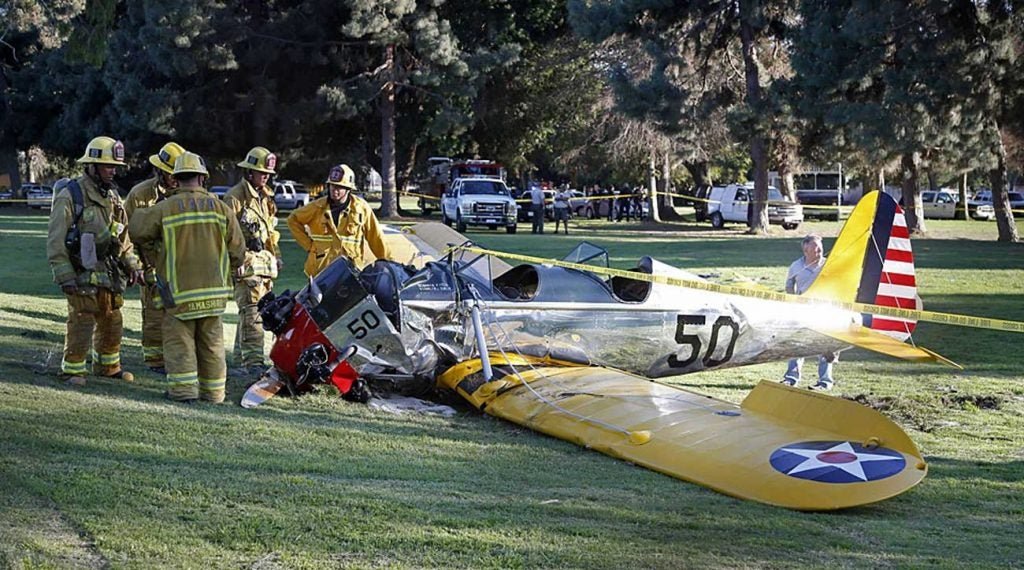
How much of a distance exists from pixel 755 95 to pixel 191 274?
35.6 m

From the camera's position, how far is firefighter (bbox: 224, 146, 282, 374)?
1025 cm

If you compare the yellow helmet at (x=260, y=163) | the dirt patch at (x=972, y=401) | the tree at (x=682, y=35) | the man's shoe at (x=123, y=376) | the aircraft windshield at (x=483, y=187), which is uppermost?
the tree at (x=682, y=35)

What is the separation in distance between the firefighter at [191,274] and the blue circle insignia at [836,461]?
431cm

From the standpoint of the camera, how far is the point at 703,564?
520 cm

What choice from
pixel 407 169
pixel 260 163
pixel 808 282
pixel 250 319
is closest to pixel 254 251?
pixel 250 319

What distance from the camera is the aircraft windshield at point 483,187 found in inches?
1757

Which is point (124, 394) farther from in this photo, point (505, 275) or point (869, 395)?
point (869, 395)

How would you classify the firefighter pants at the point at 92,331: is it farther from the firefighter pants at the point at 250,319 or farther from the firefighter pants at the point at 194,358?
the firefighter pants at the point at 250,319

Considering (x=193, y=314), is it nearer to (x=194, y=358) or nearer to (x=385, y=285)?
(x=194, y=358)

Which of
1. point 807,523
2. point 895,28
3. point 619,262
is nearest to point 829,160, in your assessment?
point 895,28

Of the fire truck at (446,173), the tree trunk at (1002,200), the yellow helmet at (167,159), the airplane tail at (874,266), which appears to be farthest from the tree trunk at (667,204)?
the yellow helmet at (167,159)

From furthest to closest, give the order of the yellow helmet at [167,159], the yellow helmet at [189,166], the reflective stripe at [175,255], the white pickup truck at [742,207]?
1. the white pickup truck at [742,207]
2. the yellow helmet at [167,159]
3. the yellow helmet at [189,166]
4. the reflective stripe at [175,255]

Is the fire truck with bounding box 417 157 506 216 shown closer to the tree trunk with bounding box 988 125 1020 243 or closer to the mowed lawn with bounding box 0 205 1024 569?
the tree trunk with bounding box 988 125 1020 243

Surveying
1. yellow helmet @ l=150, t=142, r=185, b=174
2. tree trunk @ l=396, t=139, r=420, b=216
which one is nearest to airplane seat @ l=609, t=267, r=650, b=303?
yellow helmet @ l=150, t=142, r=185, b=174
